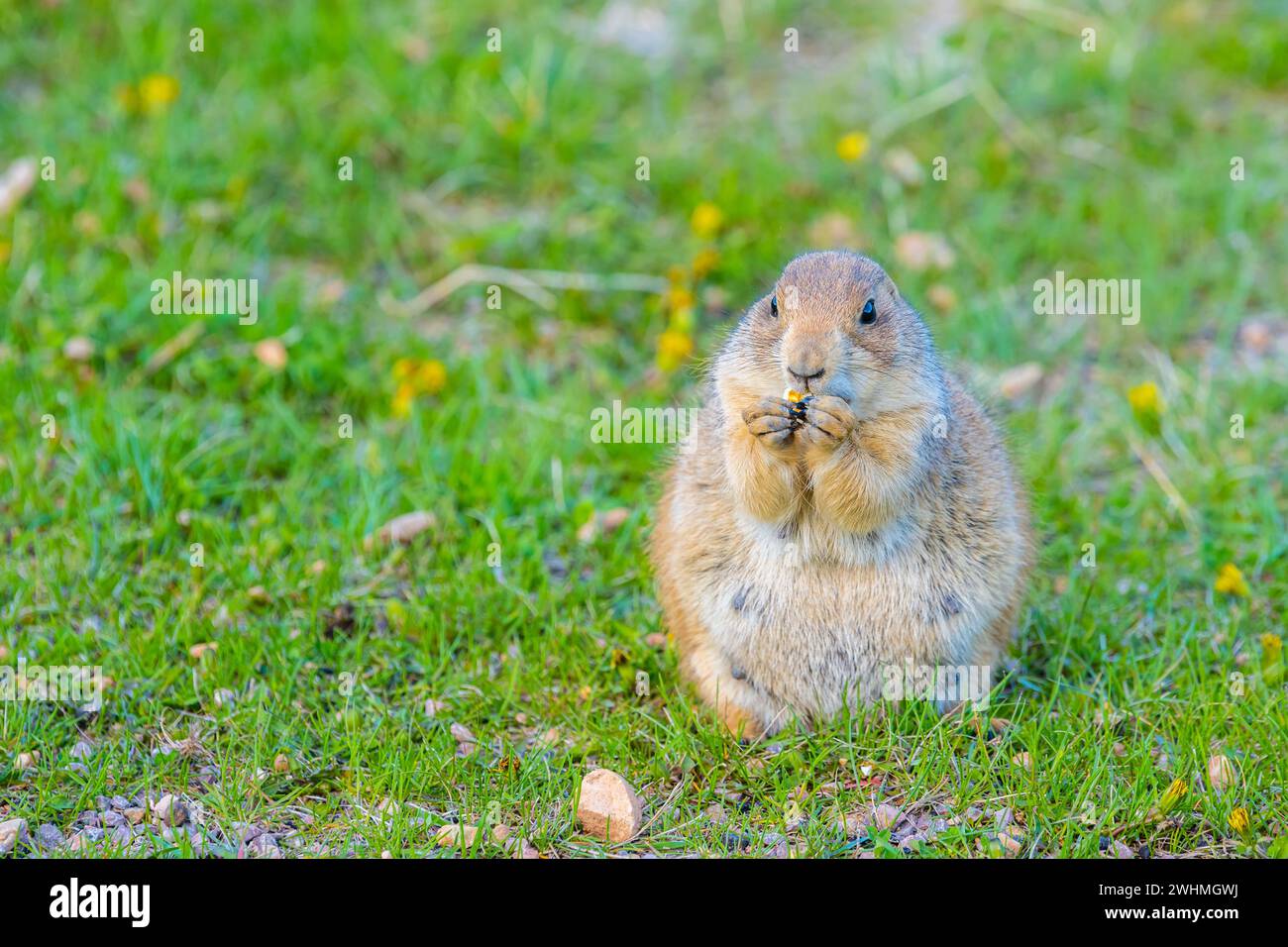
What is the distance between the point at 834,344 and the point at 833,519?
1.74ft

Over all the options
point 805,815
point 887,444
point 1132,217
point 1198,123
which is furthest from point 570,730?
point 1198,123

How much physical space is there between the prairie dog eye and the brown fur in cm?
2

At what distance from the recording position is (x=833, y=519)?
14.9 feet

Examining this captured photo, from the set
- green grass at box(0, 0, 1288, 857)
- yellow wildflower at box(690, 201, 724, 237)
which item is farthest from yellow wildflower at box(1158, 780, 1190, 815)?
yellow wildflower at box(690, 201, 724, 237)

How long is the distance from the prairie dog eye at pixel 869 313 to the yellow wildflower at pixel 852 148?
344 centimetres

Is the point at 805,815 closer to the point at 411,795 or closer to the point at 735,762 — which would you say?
the point at 735,762

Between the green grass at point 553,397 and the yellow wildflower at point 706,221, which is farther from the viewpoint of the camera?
the yellow wildflower at point 706,221

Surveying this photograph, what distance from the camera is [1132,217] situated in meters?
7.66

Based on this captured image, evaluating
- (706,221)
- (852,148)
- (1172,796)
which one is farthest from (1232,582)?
(852,148)

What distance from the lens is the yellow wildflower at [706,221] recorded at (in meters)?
7.34

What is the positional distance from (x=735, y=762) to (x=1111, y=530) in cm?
206

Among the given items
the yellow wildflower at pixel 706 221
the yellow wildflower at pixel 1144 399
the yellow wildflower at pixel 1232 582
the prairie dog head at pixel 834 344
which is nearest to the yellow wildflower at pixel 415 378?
the yellow wildflower at pixel 706 221

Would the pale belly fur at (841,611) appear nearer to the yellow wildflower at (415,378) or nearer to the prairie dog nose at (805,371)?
the prairie dog nose at (805,371)

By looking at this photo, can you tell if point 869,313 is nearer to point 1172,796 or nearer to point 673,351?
point 1172,796
